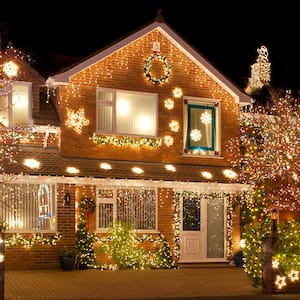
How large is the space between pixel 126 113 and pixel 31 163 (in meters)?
4.04

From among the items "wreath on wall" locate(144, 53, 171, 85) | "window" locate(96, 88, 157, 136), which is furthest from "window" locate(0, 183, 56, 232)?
"wreath on wall" locate(144, 53, 171, 85)

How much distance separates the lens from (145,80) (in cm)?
2348

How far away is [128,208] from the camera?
2294 cm

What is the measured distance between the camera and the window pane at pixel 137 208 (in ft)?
74.9

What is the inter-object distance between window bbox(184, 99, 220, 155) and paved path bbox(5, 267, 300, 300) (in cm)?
457

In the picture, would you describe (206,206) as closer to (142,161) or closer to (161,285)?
(142,161)

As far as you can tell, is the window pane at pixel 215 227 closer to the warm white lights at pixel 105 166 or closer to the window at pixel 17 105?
the warm white lights at pixel 105 166

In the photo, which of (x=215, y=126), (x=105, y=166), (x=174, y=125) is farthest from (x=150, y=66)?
(x=105, y=166)

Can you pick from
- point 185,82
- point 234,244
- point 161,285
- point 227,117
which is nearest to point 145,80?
point 185,82

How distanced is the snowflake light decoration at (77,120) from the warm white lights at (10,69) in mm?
2072

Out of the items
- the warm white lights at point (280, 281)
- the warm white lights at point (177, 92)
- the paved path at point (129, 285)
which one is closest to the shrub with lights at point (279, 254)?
the warm white lights at point (280, 281)

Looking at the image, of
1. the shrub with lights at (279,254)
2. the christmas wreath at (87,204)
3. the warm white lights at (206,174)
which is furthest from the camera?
the warm white lights at (206,174)

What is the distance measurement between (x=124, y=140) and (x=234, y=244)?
5.35 metres

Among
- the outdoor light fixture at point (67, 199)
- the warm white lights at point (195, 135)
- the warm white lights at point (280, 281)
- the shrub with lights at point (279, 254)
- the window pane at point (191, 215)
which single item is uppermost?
the warm white lights at point (195, 135)
